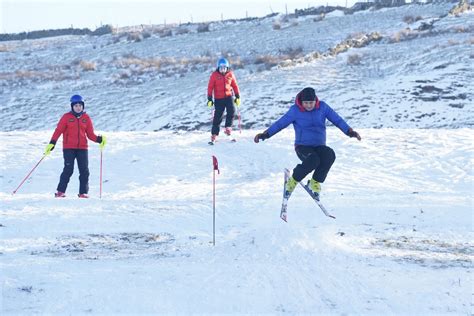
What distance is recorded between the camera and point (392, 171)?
41.6 ft

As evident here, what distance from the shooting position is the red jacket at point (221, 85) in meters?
14.2

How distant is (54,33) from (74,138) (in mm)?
47959

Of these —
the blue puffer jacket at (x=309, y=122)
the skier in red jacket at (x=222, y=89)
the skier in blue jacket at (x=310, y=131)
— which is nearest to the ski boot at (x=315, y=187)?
the skier in blue jacket at (x=310, y=131)

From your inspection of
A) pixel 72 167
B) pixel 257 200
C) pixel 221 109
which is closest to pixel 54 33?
pixel 221 109

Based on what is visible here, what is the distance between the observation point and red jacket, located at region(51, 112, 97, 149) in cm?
1074

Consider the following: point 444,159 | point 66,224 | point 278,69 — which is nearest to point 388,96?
point 278,69

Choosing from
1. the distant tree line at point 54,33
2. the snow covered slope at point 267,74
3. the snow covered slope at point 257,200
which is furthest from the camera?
the distant tree line at point 54,33

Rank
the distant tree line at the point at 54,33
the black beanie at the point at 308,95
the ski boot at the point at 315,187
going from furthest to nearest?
the distant tree line at the point at 54,33 < the ski boot at the point at 315,187 < the black beanie at the point at 308,95

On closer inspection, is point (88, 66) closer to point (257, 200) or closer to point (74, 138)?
point (74, 138)

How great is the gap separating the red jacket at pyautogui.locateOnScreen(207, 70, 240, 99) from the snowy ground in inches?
50.5

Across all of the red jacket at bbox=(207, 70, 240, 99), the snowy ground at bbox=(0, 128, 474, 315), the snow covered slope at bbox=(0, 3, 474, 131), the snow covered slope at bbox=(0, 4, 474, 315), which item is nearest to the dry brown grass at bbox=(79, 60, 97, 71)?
the snow covered slope at bbox=(0, 3, 474, 131)

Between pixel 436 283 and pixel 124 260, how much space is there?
3.06 metres

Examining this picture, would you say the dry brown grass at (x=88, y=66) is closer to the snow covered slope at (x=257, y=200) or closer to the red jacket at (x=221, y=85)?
the snow covered slope at (x=257, y=200)

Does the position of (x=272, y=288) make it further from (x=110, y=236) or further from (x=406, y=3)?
(x=406, y=3)
